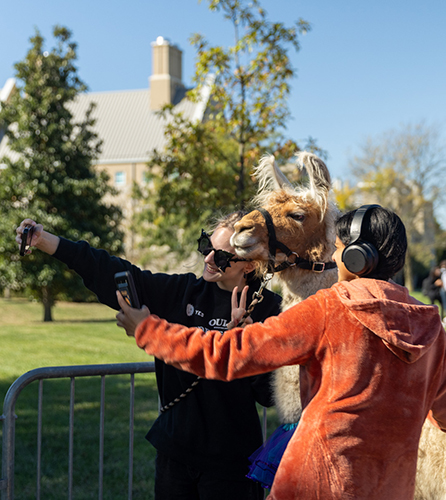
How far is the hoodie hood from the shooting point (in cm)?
152

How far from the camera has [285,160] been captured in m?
9.22

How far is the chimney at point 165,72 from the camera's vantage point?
143 ft

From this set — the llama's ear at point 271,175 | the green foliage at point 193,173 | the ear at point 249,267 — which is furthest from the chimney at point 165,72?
the ear at point 249,267

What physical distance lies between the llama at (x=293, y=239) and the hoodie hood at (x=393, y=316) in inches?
34.1

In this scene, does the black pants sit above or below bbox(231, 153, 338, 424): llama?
below

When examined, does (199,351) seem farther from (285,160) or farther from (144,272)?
(285,160)

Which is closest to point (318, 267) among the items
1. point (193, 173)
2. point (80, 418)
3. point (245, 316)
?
point (245, 316)

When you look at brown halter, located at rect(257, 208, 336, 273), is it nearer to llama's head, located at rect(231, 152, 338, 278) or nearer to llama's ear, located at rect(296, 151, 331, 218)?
llama's head, located at rect(231, 152, 338, 278)

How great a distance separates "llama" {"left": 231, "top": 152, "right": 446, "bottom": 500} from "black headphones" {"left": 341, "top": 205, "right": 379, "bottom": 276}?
87cm

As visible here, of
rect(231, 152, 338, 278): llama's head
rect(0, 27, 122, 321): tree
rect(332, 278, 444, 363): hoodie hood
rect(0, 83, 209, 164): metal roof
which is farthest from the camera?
rect(0, 83, 209, 164): metal roof

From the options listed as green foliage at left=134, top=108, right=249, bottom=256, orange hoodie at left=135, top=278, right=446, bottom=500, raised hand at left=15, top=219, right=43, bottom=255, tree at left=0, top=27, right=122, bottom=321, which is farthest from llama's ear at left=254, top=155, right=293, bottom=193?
tree at left=0, top=27, right=122, bottom=321

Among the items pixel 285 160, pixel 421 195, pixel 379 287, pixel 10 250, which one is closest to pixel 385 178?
pixel 421 195

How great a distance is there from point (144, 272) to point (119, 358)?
29.1ft

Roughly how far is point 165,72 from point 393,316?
45.1m
